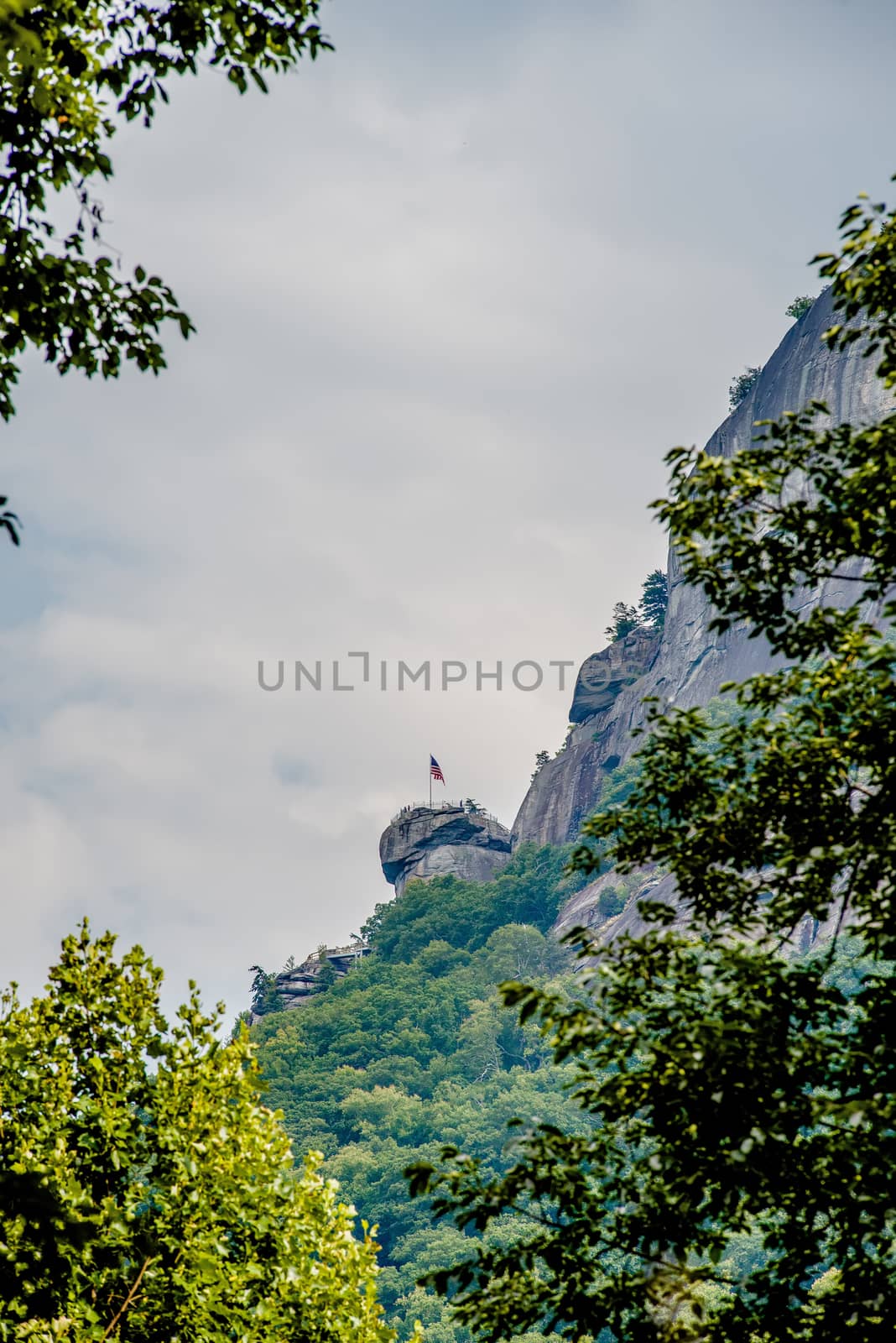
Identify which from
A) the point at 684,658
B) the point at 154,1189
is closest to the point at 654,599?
the point at 684,658

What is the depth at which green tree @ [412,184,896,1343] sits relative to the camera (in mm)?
5074

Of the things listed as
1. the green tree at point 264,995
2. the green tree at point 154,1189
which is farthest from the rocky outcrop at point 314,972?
the green tree at point 154,1189

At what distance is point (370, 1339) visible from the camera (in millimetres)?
9094

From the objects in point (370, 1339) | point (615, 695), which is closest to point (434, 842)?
point (615, 695)

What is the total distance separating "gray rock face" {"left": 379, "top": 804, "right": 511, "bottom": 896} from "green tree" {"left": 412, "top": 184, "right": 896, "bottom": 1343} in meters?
99.5

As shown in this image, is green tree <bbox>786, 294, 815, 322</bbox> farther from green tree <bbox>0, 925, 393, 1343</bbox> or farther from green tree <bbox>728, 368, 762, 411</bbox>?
green tree <bbox>0, 925, 393, 1343</bbox>

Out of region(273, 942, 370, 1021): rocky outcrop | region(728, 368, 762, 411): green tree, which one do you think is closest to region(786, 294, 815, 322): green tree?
region(728, 368, 762, 411): green tree

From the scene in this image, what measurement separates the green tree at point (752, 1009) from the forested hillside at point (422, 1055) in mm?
44555

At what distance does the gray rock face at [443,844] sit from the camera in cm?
10512

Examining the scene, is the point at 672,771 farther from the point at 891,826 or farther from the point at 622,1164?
the point at 622,1164

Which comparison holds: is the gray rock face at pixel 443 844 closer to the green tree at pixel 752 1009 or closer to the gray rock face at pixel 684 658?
the gray rock face at pixel 684 658

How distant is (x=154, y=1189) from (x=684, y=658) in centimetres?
8177

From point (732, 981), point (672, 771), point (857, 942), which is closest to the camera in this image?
point (732, 981)

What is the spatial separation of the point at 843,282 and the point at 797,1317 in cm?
522
